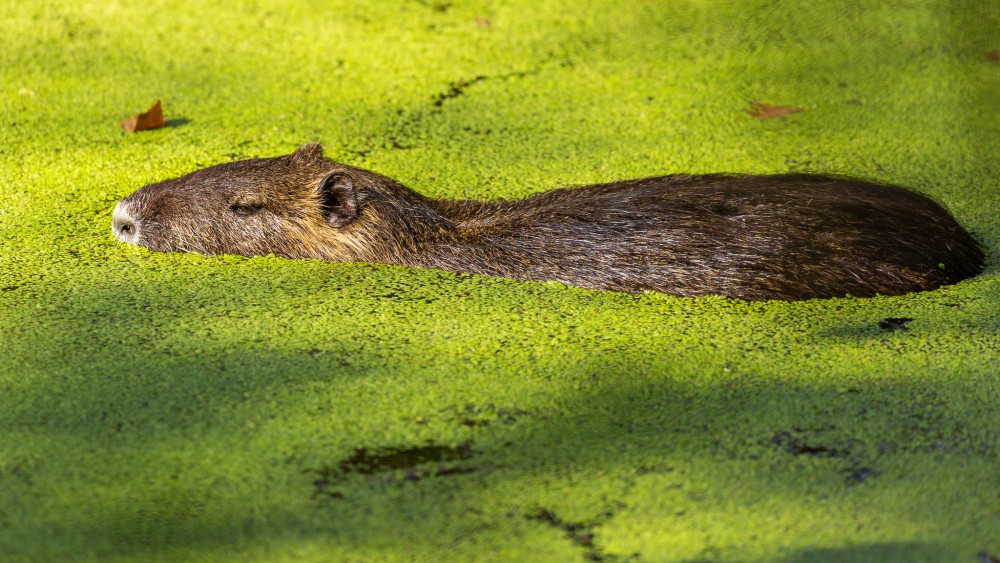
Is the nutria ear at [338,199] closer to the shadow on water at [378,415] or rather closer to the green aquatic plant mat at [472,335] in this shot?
the green aquatic plant mat at [472,335]

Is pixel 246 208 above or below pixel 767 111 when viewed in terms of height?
below

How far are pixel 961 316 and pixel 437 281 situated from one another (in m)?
1.42

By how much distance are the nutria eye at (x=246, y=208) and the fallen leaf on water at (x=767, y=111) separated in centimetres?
200

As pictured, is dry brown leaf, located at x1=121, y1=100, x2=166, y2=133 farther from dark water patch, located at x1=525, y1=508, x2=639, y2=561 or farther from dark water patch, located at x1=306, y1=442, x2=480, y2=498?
dark water patch, located at x1=525, y1=508, x2=639, y2=561

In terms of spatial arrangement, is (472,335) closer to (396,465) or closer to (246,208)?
(396,465)

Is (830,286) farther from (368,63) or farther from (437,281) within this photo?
(368,63)

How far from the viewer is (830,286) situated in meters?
3.06

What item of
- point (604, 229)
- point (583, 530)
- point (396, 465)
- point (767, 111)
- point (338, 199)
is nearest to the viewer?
point (583, 530)

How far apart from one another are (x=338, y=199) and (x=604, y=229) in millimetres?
841

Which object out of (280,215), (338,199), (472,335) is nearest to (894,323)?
(472,335)

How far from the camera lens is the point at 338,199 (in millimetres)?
3455

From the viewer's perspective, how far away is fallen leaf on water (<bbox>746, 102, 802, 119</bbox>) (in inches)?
173

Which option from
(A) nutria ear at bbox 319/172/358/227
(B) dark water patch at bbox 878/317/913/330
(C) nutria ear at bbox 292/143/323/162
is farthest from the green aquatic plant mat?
(C) nutria ear at bbox 292/143/323/162

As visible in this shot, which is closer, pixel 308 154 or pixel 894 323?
pixel 894 323
